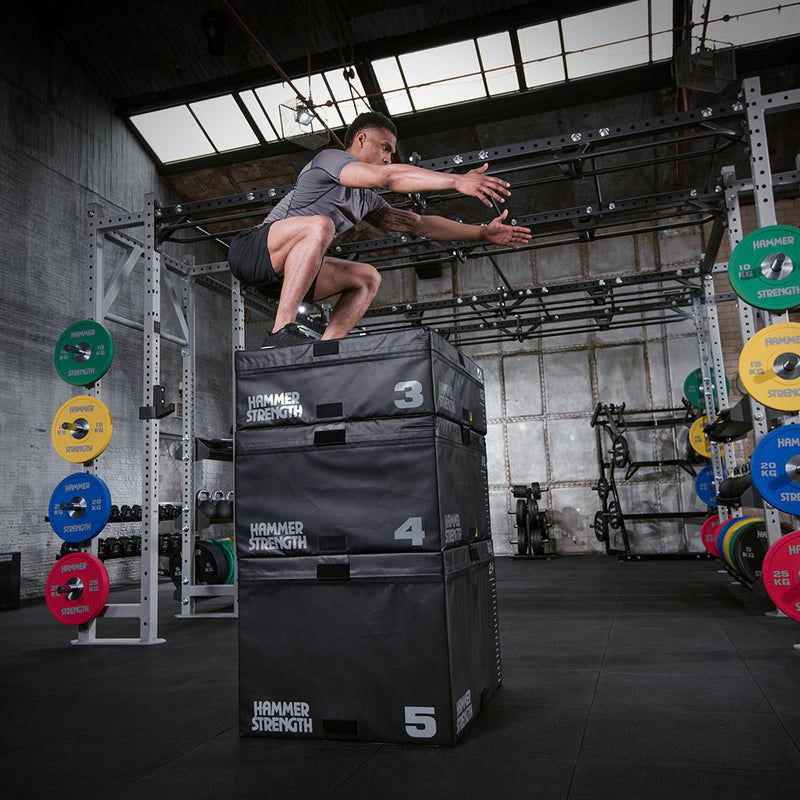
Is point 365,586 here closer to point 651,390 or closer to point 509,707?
point 509,707

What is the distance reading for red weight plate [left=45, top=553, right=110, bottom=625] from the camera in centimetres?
362

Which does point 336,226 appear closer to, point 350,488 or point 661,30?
point 350,488

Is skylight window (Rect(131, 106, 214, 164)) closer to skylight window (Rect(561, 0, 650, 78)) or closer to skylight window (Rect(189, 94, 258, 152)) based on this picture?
skylight window (Rect(189, 94, 258, 152))

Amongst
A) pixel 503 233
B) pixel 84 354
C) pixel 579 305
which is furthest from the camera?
pixel 579 305

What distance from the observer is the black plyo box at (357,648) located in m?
1.68

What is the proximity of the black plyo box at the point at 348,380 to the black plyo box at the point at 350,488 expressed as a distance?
0.12ft

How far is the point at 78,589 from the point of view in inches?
143

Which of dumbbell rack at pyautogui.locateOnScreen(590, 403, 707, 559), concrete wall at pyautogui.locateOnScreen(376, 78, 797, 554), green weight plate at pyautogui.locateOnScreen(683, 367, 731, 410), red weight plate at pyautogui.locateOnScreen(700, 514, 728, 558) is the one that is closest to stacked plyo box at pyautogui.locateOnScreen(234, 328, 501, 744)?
red weight plate at pyautogui.locateOnScreen(700, 514, 728, 558)

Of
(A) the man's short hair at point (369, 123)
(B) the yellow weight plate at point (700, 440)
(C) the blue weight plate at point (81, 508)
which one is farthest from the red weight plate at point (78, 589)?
(B) the yellow weight plate at point (700, 440)

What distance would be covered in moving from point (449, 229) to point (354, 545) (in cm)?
117

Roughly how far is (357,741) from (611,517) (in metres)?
7.31

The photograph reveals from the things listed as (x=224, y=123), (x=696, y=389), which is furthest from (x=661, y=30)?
(x=224, y=123)

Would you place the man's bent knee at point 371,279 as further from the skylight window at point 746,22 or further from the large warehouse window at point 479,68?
the skylight window at point 746,22

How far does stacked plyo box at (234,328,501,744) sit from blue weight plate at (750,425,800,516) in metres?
1.63
